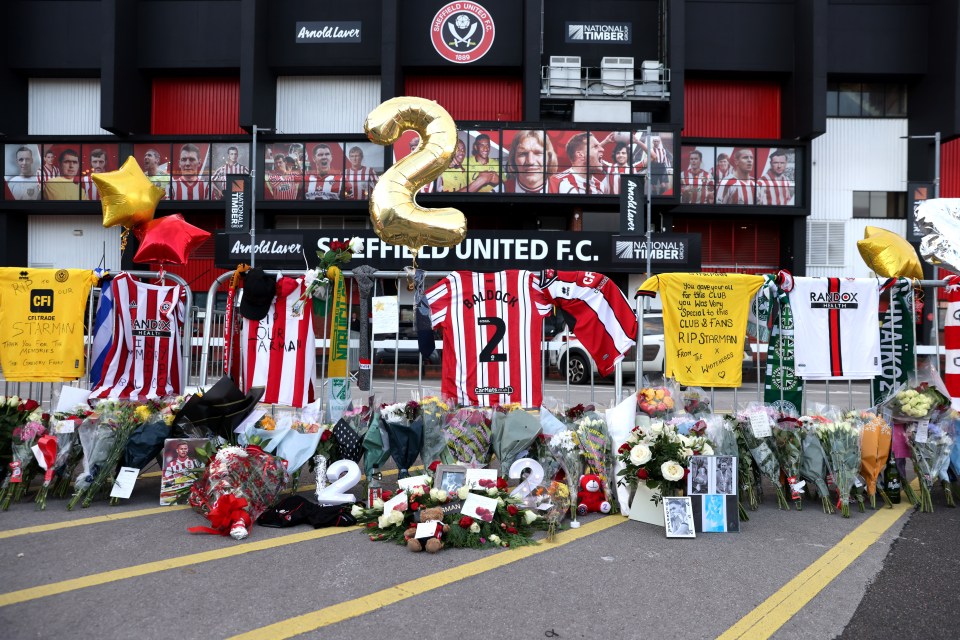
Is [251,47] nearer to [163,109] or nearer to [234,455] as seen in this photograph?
[163,109]

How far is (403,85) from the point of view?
28609 mm

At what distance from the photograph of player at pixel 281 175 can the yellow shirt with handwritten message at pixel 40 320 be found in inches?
826

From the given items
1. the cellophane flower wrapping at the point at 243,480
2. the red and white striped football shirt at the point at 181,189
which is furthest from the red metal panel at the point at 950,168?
the cellophane flower wrapping at the point at 243,480

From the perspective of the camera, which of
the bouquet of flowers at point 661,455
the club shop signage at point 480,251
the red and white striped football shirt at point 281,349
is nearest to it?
the bouquet of flowers at point 661,455

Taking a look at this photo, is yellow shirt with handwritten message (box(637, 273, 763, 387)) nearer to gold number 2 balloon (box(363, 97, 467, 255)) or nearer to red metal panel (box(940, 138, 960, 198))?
gold number 2 balloon (box(363, 97, 467, 255))

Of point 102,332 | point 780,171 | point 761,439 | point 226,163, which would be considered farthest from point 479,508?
point 780,171

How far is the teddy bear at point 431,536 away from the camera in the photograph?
4875mm

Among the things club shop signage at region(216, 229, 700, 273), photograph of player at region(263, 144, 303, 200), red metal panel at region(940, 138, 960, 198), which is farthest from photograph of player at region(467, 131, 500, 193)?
red metal panel at region(940, 138, 960, 198)

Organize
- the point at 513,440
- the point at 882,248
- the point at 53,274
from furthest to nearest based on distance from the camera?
the point at 882,248 < the point at 53,274 < the point at 513,440

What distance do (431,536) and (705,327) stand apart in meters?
3.45

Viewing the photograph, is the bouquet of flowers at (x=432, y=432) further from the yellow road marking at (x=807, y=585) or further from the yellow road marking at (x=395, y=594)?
the yellow road marking at (x=807, y=585)

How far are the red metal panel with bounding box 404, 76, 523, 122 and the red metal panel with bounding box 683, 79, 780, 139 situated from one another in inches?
268

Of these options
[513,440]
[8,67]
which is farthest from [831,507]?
[8,67]

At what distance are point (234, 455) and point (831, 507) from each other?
189 inches
